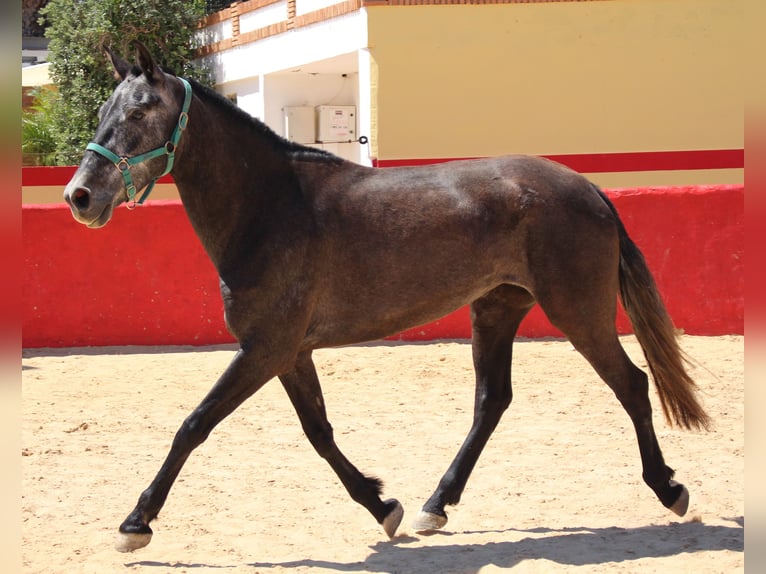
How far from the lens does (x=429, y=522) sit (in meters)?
4.75

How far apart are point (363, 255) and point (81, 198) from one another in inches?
49.2

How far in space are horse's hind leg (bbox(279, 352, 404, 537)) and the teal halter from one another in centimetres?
107

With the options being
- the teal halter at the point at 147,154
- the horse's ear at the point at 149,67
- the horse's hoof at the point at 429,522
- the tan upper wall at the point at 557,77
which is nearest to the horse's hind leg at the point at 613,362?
the horse's hoof at the point at 429,522

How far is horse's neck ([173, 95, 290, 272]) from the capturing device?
4.54 m

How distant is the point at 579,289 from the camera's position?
468 cm

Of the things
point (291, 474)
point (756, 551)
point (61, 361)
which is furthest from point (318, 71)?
point (756, 551)

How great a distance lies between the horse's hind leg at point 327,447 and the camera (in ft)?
15.3

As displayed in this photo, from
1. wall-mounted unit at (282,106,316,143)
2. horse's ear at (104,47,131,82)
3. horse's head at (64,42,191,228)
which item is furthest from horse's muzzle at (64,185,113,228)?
wall-mounted unit at (282,106,316,143)

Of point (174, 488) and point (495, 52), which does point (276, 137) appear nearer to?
point (174, 488)

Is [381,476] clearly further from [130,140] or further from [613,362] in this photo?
[130,140]

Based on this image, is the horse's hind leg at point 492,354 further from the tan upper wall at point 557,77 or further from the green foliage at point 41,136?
the green foliage at point 41,136

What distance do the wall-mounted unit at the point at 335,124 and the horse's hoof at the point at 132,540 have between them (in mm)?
14282

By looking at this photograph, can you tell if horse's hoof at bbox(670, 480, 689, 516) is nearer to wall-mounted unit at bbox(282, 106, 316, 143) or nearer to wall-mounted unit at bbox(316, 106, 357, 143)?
wall-mounted unit at bbox(316, 106, 357, 143)

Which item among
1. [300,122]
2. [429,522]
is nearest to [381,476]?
[429,522]
